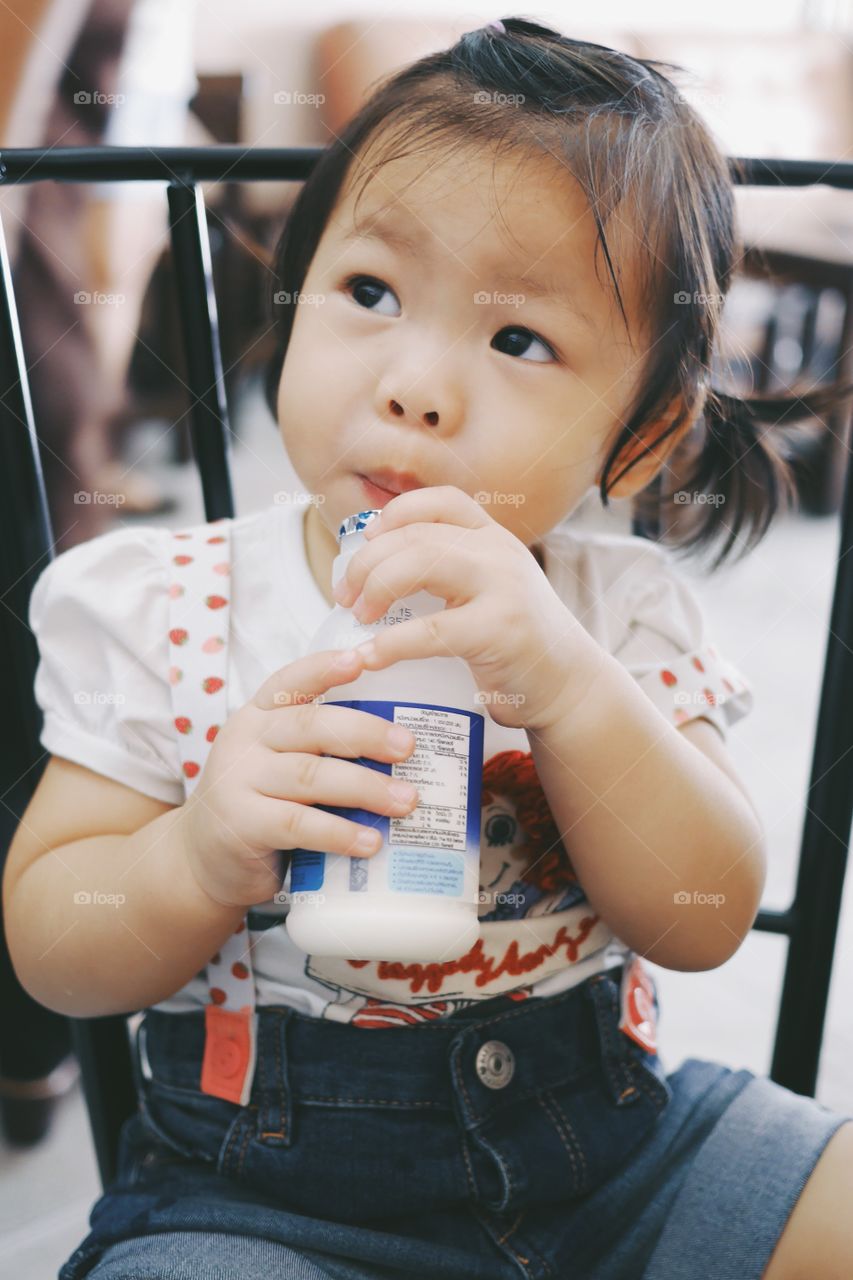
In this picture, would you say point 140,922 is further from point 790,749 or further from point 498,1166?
point 790,749

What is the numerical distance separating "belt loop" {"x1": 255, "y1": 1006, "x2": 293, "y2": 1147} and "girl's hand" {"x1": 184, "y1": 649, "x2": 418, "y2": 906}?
0.45 feet

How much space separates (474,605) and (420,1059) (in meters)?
0.33

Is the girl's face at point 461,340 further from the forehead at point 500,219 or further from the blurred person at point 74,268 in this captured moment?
the blurred person at point 74,268

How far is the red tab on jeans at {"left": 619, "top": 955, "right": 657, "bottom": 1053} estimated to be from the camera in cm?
80

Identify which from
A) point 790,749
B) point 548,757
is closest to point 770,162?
point 548,757

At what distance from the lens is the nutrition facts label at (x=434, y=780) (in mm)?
559

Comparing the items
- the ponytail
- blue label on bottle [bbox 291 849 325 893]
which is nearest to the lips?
blue label on bottle [bbox 291 849 325 893]

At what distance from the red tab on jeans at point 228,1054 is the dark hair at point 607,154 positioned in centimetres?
46

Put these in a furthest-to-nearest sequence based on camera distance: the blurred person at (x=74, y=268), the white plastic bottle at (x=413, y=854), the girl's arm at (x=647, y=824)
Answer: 1. the blurred person at (x=74, y=268)
2. the girl's arm at (x=647, y=824)
3. the white plastic bottle at (x=413, y=854)

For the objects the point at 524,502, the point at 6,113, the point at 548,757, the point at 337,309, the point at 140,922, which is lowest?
the point at 140,922

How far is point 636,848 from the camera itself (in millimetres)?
699

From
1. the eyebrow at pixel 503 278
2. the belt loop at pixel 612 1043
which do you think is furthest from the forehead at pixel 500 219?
the belt loop at pixel 612 1043

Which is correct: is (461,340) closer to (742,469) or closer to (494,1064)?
(742,469)

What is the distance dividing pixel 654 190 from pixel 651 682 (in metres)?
0.33
